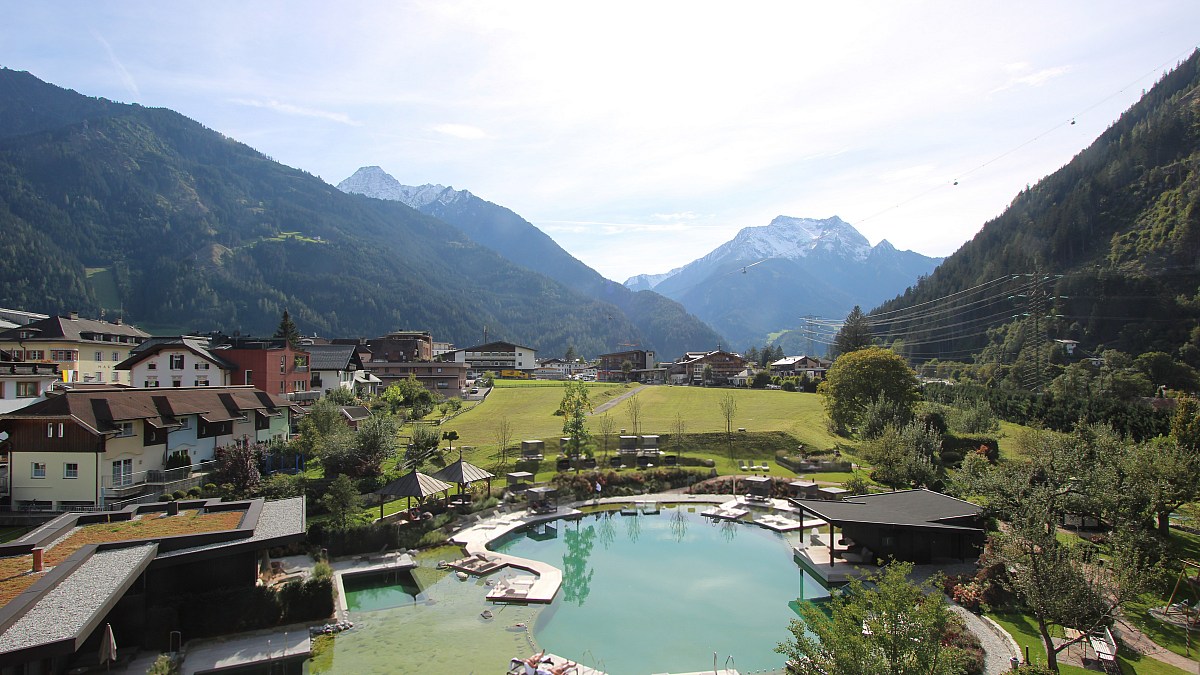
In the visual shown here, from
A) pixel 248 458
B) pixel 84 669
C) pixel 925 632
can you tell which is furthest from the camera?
pixel 248 458

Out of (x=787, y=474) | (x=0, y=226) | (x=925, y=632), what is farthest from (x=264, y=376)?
(x=0, y=226)

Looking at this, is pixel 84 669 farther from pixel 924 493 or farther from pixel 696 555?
pixel 924 493

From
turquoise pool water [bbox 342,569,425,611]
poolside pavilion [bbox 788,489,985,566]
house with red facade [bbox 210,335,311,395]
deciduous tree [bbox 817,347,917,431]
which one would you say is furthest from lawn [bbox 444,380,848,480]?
turquoise pool water [bbox 342,569,425,611]

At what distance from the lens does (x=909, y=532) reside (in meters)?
24.1

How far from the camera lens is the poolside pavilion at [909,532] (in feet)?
77.8

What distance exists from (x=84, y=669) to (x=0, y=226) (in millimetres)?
192612

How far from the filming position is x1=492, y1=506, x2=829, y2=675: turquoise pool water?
1822cm

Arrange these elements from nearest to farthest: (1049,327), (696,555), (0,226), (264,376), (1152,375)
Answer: (696,555) < (264,376) < (1152,375) < (1049,327) < (0,226)

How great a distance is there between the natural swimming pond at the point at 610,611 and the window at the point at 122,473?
13132mm

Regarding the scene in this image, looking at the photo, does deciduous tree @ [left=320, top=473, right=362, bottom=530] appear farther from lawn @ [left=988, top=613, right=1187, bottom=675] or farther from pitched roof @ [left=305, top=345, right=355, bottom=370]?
pitched roof @ [left=305, top=345, right=355, bottom=370]

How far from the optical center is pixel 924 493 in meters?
27.8

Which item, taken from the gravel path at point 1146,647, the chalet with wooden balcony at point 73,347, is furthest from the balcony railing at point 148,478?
the gravel path at point 1146,647

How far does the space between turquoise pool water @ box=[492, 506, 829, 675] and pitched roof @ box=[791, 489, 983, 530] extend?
8.96ft

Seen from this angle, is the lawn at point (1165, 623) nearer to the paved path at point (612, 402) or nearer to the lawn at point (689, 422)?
the lawn at point (689, 422)
